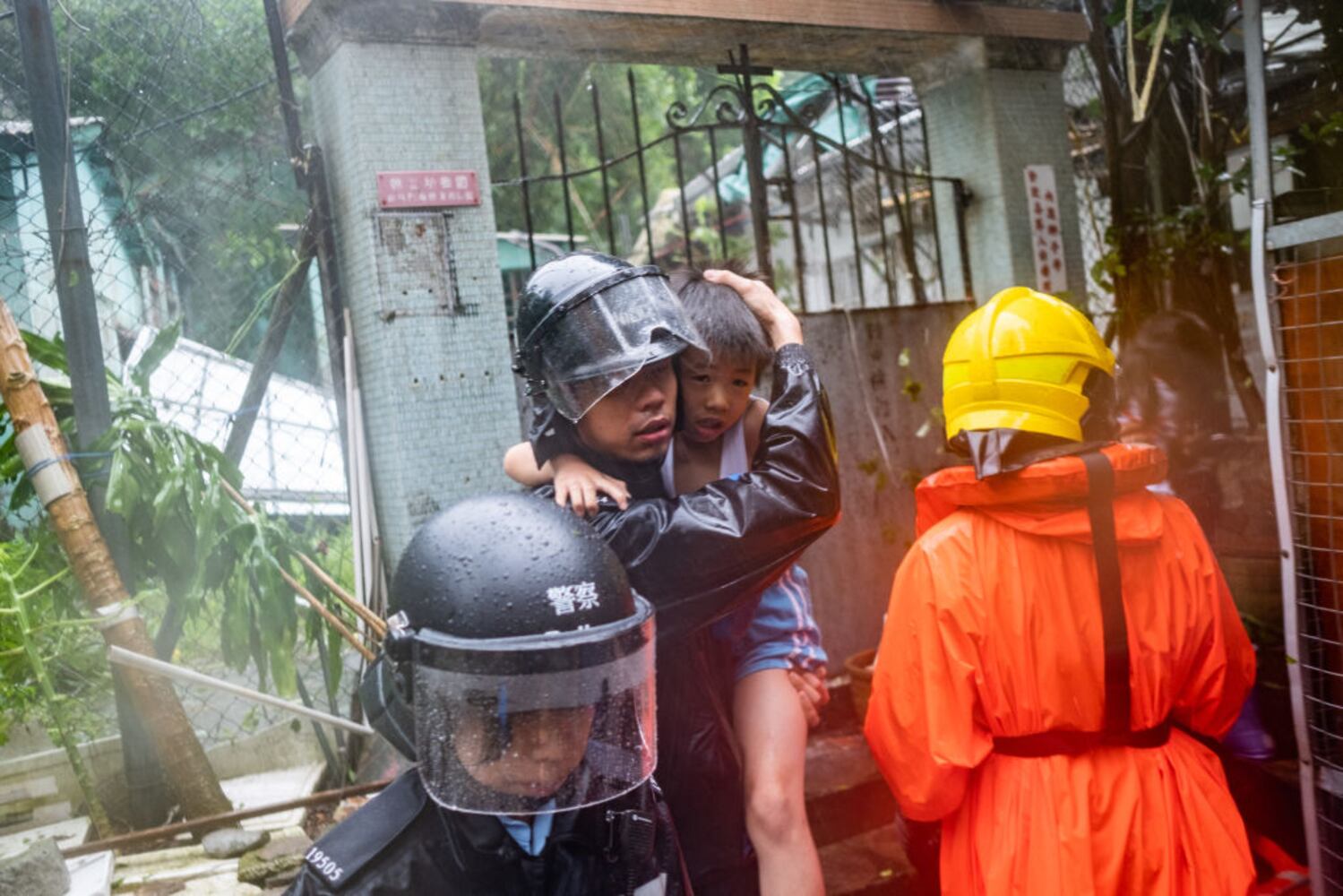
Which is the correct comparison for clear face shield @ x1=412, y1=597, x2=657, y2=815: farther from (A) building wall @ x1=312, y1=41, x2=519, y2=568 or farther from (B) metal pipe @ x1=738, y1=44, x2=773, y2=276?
(B) metal pipe @ x1=738, y1=44, x2=773, y2=276

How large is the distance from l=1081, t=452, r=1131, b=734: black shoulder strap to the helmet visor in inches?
39.2

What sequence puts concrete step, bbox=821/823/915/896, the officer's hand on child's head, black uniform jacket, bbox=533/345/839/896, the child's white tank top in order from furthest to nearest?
concrete step, bbox=821/823/915/896 < the child's white tank top < the officer's hand on child's head < black uniform jacket, bbox=533/345/839/896

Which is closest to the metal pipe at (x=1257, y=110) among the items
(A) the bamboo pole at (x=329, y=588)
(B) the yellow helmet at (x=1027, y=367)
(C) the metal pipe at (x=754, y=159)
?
(B) the yellow helmet at (x=1027, y=367)

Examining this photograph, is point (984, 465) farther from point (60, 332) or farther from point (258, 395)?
point (60, 332)

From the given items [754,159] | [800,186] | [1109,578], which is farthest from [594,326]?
[800,186]

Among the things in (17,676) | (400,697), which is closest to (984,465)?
(400,697)

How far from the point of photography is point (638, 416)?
82.1 inches

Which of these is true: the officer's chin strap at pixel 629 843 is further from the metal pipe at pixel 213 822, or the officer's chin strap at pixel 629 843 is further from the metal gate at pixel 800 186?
the metal pipe at pixel 213 822

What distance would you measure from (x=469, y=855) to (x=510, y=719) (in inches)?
11.9

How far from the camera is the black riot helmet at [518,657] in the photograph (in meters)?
1.50

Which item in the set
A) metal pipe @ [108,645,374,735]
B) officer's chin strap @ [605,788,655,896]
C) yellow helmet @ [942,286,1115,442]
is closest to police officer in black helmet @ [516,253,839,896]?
officer's chin strap @ [605,788,655,896]

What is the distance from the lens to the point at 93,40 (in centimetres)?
413

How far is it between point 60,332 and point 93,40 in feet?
4.14

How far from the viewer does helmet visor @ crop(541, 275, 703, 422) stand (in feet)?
6.33
